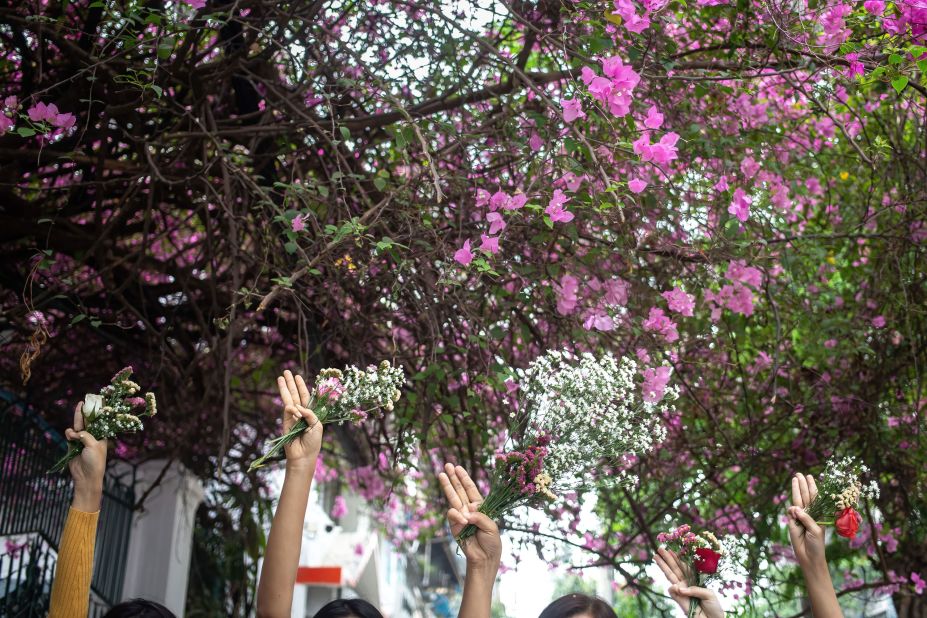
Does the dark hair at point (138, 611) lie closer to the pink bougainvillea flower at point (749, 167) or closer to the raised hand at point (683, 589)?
the raised hand at point (683, 589)

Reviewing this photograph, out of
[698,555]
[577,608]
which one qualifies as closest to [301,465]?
[577,608]

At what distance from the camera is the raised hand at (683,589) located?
2.21 meters

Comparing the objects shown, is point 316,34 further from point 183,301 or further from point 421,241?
point 183,301

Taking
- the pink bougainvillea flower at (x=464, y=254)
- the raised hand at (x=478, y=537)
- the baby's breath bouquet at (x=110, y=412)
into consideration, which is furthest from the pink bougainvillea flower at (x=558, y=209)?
the baby's breath bouquet at (x=110, y=412)

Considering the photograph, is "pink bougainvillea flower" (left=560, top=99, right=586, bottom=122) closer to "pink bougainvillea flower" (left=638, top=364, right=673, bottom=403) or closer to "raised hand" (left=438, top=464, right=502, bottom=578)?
"pink bougainvillea flower" (left=638, top=364, right=673, bottom=403)

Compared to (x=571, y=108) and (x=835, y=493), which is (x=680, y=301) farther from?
(x=835, y=493)

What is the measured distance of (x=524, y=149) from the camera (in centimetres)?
373

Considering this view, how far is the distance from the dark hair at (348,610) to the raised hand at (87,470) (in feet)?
1.99

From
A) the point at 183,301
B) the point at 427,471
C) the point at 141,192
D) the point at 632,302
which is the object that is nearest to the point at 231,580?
the point at 427,471

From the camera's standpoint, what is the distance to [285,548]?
212 cm

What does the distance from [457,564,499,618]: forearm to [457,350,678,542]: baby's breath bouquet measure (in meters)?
0.09

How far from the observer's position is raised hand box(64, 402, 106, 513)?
7.27 feet

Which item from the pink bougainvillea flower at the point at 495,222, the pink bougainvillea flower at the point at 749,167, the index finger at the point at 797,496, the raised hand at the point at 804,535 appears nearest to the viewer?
the raised hand at the point at 804,535

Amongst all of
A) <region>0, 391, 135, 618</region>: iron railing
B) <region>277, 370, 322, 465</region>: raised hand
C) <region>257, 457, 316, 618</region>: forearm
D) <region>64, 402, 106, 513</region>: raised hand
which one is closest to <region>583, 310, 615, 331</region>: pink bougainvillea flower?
<region>277, 370, 322, 465</region>: raised hand
